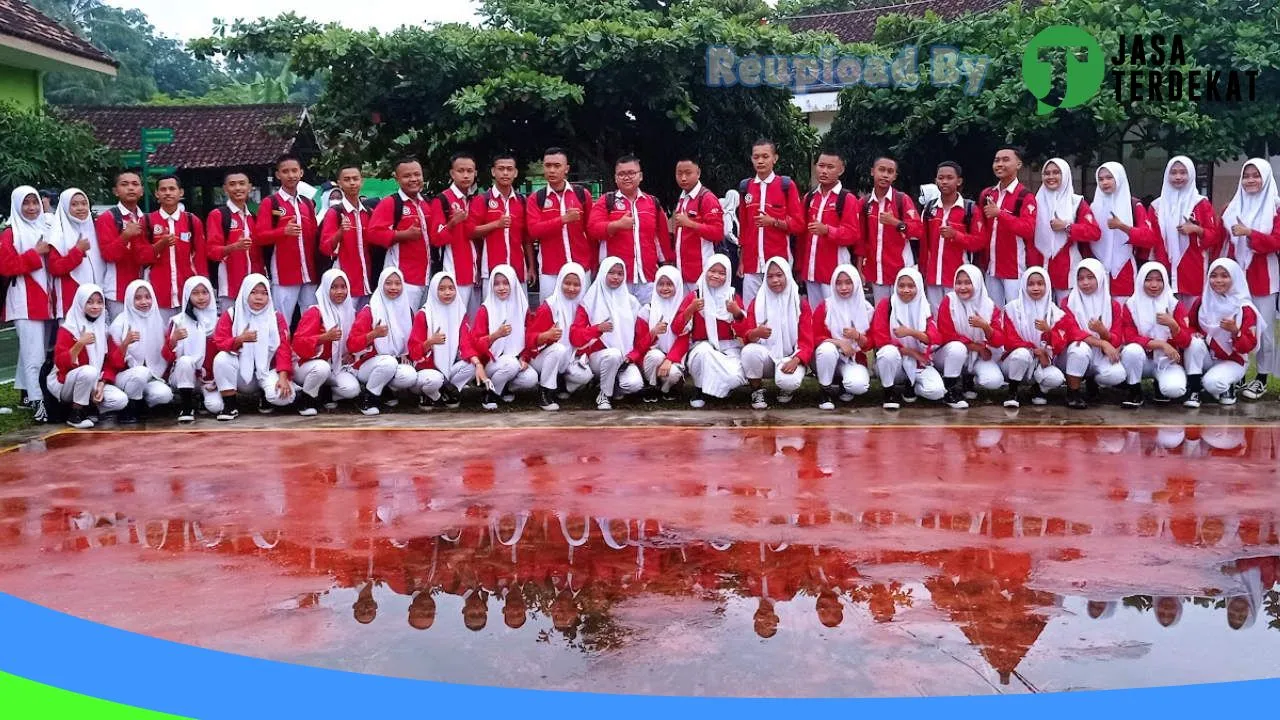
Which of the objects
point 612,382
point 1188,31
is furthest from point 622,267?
point 1188,31

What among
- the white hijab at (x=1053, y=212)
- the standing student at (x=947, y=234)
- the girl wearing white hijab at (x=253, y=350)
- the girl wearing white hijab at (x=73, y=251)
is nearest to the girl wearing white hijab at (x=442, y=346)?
the girl wearing white hijab at (x=253, y=350)

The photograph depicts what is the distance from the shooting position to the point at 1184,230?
8492mm

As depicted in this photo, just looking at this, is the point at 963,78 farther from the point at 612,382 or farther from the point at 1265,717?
the point at 1265,717

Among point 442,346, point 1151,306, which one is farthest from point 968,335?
point 442,346

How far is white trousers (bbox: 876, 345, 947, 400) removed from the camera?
8.24 m

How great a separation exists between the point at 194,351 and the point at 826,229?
4319 millimetres

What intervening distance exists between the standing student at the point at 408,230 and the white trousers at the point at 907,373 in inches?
126

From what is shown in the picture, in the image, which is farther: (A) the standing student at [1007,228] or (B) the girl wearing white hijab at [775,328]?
(A) the standing student at [1007,228]

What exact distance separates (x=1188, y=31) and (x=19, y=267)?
1283 centimetres

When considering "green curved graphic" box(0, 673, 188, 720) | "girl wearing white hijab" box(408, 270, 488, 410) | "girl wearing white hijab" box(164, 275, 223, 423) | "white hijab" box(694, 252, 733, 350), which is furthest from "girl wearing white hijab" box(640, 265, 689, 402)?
"green curved graphic" box(0, 673, 188, 720)

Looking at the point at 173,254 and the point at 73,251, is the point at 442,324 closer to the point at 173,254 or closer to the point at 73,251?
the point at 173,254

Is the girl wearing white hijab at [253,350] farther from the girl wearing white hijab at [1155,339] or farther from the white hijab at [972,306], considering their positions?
the girl wearing white hijab at [1155,339]

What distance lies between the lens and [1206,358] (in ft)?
27.4

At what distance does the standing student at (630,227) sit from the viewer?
8719 millimetres
